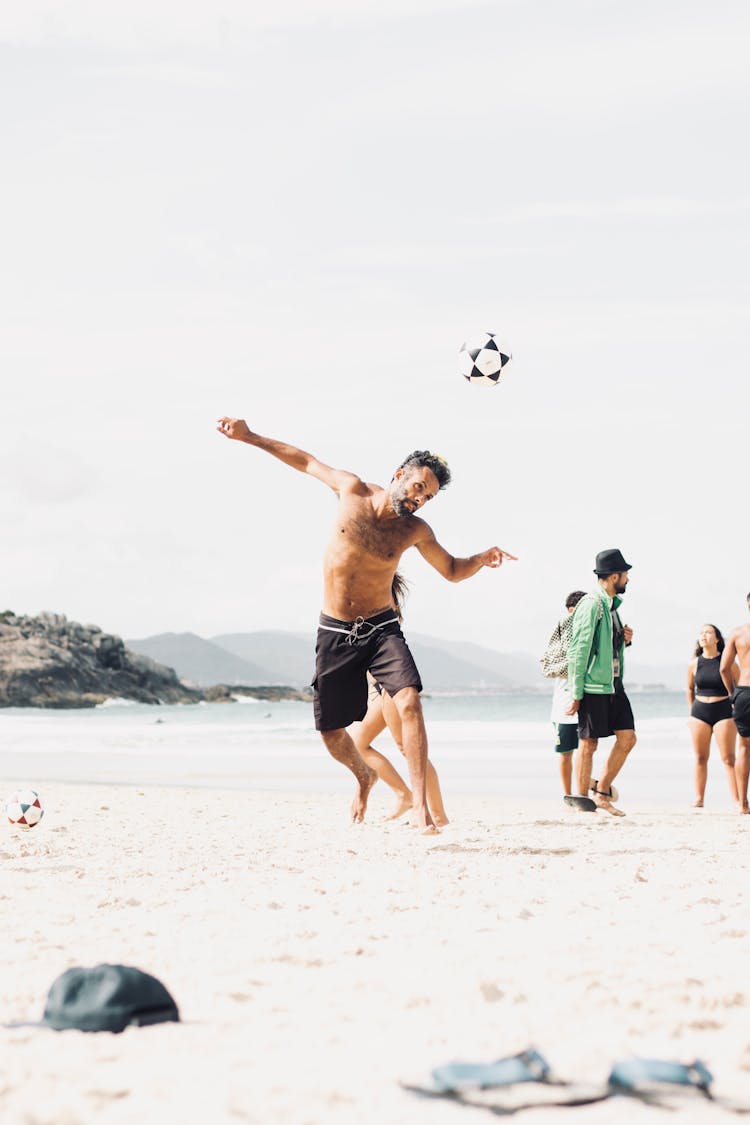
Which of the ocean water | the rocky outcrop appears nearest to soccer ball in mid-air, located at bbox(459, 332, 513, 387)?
the ocean water

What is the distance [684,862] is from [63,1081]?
4.14 m

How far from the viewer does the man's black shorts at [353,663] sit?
7.12m

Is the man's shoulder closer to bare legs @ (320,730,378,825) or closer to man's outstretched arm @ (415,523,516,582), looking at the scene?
man's outstretched arm @ (415,523,516,582)

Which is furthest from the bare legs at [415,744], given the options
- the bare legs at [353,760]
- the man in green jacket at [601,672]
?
the man in green jacket at [601,672]

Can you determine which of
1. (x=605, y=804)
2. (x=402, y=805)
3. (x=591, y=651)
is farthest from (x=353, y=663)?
(x=605, y=804)

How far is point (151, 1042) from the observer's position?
2902 mm

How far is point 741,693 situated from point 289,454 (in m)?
4.61

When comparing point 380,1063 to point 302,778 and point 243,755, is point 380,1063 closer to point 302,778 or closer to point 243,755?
point 302,778

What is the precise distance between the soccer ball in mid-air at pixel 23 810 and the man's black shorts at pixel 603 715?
3967 millimetres

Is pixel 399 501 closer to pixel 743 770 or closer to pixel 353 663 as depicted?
pixel 353 663

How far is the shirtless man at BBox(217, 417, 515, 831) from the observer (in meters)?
6.96

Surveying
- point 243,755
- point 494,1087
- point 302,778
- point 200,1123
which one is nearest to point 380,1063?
point 494,1087

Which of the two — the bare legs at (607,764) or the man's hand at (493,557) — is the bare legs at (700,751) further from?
the man's hand at (493,557)

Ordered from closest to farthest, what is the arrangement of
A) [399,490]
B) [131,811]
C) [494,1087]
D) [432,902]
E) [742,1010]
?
[494,1087]
[742,1010]
[432,902]
[399,490]
[131,811]
